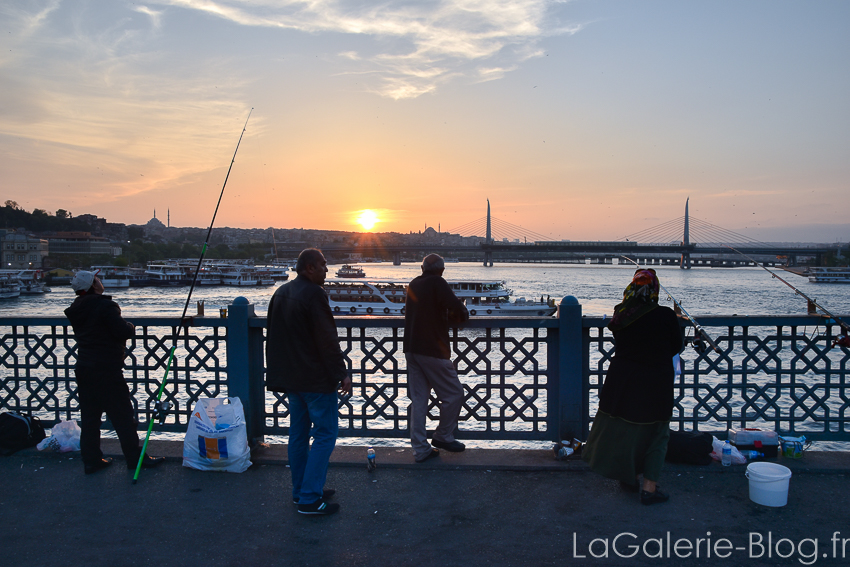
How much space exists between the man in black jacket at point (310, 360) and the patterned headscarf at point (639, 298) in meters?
1.64

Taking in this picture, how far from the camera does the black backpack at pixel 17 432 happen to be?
4.20 meters

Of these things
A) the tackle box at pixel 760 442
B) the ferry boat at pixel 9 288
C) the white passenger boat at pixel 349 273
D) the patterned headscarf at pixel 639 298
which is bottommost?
the ferry boat at pixel 9 288

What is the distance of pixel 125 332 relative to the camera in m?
3.81

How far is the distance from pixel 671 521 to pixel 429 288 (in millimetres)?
1979

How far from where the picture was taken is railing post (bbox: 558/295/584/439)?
411cm

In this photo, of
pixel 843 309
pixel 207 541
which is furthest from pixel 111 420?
pixel 843 309

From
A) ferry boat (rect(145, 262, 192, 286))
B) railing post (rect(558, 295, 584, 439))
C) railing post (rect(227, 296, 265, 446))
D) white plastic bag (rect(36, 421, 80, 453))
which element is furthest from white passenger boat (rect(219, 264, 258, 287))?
railing post (rect(558, 295, 584, 439))

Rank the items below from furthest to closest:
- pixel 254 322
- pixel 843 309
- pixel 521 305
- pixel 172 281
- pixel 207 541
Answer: pixel 172 281 < pixel 843 309 < pixel 521 305 < pixel 254 322 < pixel 207 541

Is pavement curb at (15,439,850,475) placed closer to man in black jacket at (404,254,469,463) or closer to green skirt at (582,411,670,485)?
man in black jacket at (404,254,469,463)

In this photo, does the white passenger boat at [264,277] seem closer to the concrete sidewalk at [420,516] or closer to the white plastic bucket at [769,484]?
the concrete sidewalk at [420,516]

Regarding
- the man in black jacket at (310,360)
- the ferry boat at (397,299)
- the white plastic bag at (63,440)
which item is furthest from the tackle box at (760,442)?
the ferry boat at (397,299)

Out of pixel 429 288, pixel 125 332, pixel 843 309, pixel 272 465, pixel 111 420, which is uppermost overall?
pixel 429 288

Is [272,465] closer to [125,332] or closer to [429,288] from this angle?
[125,332]

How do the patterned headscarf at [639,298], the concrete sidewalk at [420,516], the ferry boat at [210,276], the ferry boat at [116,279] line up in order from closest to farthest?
the concrete sidewalk at [420,516], the patterned headscarf at [639,298], the ferry boat at [116,279], the ferry boat at [210,276]
